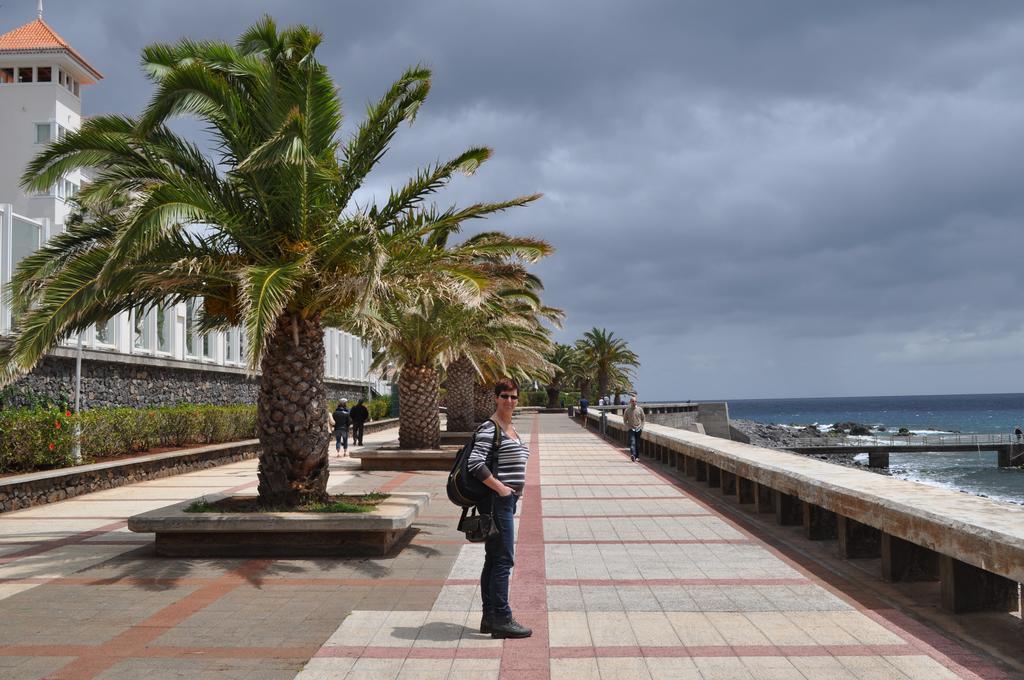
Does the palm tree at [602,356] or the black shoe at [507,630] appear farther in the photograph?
the palm tree at [602,356]

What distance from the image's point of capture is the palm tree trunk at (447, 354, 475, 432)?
30375mm

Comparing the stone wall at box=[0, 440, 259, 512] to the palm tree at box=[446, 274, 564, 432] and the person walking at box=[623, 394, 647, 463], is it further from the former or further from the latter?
the person walking at box=[623, 394, 647, 463]

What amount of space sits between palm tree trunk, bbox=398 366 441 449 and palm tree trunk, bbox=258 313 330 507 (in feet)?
35.0

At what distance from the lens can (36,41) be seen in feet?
142

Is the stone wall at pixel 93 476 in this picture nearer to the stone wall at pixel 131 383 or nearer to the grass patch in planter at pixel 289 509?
the stone wall at pixel 131 383

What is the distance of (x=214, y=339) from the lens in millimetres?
31172

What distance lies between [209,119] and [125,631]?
5.81 meters

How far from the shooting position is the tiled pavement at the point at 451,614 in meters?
5.39

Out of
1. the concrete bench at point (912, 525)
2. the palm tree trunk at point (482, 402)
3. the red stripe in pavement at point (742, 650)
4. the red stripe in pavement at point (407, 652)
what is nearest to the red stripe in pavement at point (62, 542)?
the red stripe in pavement at point (407, 652)

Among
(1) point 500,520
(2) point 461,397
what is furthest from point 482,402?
(1) point 500,520

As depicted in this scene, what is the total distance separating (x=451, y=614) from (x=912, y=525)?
3.66m

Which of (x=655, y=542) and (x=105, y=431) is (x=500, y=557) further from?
(x=105, y=431)

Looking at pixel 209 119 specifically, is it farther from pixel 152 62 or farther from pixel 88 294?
pixel 88 294

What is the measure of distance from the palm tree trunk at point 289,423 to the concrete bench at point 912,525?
5.42m
